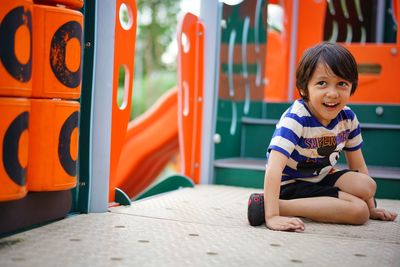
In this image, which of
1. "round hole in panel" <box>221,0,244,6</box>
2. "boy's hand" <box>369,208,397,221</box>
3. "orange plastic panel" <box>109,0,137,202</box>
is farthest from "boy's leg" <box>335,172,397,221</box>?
"round hole in panel" <box>221,0,244,6</box>

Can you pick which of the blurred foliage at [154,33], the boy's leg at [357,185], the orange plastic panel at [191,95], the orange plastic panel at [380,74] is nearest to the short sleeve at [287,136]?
the boy's leg at [357,185]

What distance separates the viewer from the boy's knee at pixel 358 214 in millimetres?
1747

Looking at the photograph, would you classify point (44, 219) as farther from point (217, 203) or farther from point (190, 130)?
point (190, 130)

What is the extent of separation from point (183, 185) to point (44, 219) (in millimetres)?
1035

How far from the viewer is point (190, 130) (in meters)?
2.63

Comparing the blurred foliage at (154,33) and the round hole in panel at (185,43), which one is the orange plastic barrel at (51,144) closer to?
the round hole in panel at (185,43)

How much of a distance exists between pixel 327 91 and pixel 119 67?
71 centimetres

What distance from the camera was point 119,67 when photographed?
6.34 ft

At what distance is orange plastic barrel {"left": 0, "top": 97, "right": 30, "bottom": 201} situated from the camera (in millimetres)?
1258

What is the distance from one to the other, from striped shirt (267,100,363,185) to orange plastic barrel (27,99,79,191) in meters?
0.61

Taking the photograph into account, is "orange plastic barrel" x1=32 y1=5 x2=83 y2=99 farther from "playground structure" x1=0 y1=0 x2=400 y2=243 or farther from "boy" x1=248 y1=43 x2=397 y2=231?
"boy" x1=248 y1=43 x2=397 y2=231

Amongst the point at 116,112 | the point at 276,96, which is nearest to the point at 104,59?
the point at 116,112

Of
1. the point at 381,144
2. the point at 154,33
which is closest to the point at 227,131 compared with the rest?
the point at 381,144

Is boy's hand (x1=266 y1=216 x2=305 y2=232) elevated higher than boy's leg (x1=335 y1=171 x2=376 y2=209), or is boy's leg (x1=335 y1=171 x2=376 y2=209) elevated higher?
boy's leg (x1=335 y1=171 x2=376 y2=209)
